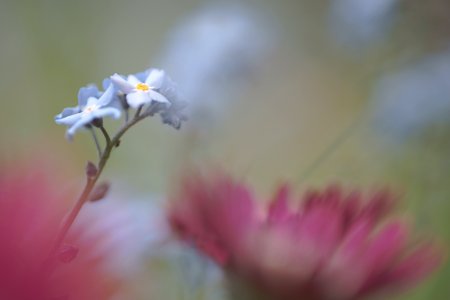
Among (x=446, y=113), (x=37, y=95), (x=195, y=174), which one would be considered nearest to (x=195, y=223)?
(x=195, y=174)

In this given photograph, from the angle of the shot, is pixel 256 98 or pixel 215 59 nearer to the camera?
pixel 215 59

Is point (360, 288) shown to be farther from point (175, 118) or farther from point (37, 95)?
point (37, 95)

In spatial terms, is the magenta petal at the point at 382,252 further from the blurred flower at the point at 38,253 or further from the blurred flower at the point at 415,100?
the blurred flower at the point at 415,100

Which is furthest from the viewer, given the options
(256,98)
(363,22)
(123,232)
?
(256,98)

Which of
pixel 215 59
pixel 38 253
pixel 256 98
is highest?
pixel 256 98

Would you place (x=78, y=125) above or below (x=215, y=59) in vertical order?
below

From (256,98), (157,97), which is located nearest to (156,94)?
(157,97)

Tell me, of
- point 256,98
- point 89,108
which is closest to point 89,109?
point 89,108

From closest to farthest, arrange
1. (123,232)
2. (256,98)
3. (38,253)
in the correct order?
(38,253)
(123,232)
(256,98)

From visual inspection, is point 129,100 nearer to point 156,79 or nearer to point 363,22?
point 156,79
